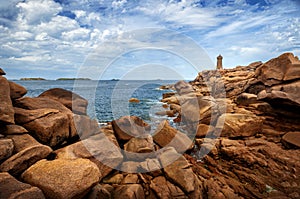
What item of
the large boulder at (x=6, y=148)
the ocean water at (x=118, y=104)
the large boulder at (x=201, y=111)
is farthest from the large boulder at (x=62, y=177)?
the ocean water at (x=118, y=104)

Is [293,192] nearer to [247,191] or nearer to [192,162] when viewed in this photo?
[247,191]

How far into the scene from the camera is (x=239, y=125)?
11.9 m

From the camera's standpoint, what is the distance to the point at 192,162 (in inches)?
399

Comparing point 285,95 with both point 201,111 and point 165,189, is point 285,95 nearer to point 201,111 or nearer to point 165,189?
point 201,111

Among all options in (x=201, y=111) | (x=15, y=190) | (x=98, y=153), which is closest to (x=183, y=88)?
(x=201, y=111)

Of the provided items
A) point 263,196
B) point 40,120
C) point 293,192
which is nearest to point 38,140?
point 40,120

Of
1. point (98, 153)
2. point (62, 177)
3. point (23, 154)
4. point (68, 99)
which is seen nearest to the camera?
point (62, 177)

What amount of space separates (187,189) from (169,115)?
16.1m

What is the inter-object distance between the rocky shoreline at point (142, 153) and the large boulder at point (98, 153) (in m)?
0.04

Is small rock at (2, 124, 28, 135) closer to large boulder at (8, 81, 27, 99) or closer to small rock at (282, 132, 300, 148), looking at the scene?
large boulder at (8, 81, 27, 99)

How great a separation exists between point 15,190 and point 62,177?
1.20m

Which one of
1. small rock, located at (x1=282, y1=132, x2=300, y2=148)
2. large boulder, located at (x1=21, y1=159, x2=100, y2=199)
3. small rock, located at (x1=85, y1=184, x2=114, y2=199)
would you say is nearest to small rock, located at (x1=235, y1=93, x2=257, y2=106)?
small rock, located at (x1=282, y1=132, x2=300, y2=148)

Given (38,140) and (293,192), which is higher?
(38,140)

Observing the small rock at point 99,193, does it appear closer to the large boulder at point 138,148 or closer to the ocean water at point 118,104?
the large boulder at point 138,148
